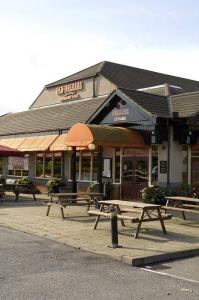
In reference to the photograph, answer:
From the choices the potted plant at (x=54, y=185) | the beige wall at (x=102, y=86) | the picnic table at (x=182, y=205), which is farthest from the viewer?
the beige wall at (x=102, y=86)

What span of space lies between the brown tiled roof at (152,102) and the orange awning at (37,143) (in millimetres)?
7141

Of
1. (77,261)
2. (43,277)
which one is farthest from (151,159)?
(43,277)

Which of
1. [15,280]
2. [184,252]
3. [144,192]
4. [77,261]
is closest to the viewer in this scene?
[15,280]

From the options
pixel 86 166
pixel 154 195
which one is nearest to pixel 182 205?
pixel 154 195

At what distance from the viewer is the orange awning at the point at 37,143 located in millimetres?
25497

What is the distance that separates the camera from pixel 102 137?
58.4 feet

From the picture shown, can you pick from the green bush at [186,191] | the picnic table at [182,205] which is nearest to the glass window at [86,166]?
the green bush at [186,191]

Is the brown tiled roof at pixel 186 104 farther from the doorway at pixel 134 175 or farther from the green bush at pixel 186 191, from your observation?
the green bush at pixel 186 191

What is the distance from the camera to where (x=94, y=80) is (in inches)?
1248

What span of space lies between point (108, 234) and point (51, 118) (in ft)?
59.9

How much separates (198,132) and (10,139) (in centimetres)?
1446

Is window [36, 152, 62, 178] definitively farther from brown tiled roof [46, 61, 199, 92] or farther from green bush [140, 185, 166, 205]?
green bush [140, 185, 166, 205]

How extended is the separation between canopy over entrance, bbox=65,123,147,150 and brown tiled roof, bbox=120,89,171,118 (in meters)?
1.16

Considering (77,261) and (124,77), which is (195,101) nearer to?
(77,261)
